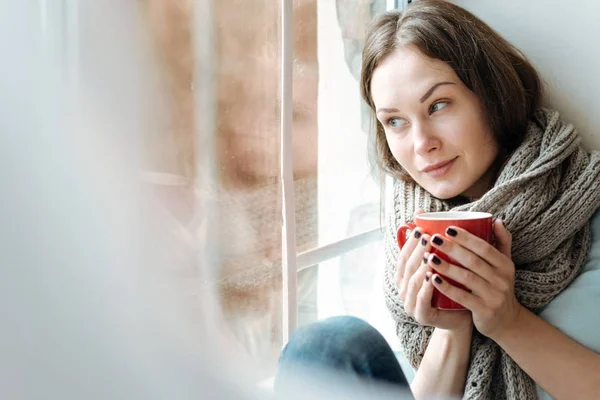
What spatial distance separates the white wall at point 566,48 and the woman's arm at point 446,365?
42 cm

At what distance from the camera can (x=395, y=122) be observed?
83 cm

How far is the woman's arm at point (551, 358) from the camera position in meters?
0.69

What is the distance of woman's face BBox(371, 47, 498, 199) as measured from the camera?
78cm

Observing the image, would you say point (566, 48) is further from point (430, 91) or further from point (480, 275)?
point (480, 275)

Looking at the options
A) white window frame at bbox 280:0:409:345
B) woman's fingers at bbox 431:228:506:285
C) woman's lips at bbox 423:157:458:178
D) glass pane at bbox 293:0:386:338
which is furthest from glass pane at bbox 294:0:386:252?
woman's fingers at bbox 431:228:506:285

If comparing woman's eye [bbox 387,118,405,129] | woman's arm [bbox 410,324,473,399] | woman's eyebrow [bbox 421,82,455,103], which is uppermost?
woman's eyebrow [bbox 421,82,455,103]

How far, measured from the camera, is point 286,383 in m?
0.50

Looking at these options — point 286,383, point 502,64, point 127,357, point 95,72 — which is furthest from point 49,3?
point 502,64

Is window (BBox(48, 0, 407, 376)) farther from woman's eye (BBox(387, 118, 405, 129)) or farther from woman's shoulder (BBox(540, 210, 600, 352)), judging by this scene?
woman's shoulder (BBox(540, 210, 600, 352))

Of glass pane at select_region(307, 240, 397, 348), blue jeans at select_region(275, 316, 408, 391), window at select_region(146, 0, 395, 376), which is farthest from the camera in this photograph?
glass pane at select_region(307, 240, 397, 348)

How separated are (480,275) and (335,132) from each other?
17.8 inches

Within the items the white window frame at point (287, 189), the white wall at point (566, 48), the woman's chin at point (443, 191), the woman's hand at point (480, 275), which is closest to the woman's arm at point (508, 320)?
the woman's hand at point (480, 275)

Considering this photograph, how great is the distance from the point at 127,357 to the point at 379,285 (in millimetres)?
863

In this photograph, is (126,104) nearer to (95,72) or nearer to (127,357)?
(95,72)
